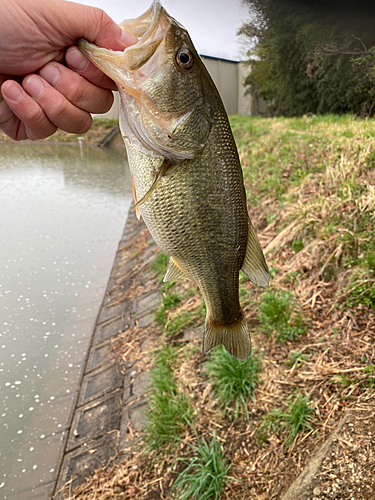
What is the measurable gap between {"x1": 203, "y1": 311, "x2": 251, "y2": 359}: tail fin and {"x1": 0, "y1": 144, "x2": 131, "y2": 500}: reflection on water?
86.4 inches

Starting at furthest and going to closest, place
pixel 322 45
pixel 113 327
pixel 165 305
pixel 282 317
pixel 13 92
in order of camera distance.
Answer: pixel 113 327
pixel 322 45
pixel 165 305
pixel 282 317
pixel 13 92

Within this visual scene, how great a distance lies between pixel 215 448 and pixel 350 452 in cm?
84

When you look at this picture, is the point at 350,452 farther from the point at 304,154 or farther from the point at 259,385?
the point at 304,154

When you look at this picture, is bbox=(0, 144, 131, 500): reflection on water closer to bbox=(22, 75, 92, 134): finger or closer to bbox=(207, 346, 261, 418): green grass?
bbox=(207, 346, 261, 418): green grass

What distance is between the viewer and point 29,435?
3.26 metres

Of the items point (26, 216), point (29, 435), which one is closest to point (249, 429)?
point (29, 435)

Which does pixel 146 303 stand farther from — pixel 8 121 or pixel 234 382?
pixel 8 121

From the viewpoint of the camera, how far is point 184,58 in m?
1.10

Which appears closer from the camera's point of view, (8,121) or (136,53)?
(136,53)

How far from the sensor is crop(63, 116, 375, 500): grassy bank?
2.10 meters

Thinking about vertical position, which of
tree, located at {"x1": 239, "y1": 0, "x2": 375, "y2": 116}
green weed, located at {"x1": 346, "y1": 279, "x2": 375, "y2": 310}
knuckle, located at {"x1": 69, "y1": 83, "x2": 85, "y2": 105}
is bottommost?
green weed, located at {"x1": 346, "y1": 279, "x2": 375, "y2": 310}

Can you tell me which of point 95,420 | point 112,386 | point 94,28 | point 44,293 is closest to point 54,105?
point 94,28

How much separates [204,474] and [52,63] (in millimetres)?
2223

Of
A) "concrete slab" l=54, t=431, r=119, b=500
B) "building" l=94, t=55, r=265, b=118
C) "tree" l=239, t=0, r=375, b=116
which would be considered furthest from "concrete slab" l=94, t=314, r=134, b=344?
"building" l=94, t=55, r=265, b=118
